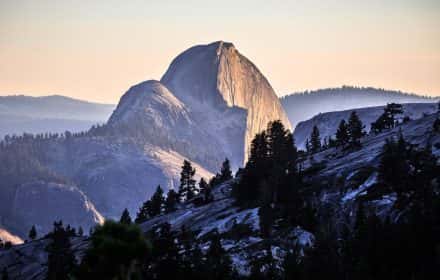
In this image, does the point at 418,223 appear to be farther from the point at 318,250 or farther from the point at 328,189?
the point at 328,189

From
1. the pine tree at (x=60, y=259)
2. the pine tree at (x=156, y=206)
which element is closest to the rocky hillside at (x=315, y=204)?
the pine tree at (x=60, y=259)

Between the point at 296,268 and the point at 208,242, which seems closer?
the point at 296,268

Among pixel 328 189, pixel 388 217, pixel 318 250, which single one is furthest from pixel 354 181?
pixel 318 250

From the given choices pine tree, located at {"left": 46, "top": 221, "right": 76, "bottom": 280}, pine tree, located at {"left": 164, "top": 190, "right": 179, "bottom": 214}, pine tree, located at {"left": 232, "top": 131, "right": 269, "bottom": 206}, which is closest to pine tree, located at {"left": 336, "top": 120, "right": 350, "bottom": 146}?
pine tree, located at {"left": 232, "top": 131, "right": 269, "bottom": 206}

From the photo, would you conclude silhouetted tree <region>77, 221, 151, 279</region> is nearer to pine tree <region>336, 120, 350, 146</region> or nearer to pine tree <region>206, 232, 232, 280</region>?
pine tree <region>206, 232, 232, 280</region>

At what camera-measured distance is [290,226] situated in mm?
132625

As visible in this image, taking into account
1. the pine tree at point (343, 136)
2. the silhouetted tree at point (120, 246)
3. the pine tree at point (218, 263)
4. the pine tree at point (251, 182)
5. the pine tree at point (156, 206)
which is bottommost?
the silhouetted tree at point (120, 246)

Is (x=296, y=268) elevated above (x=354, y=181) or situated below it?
below

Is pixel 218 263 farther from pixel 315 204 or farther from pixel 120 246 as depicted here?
pixel 120 246

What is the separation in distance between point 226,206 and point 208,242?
869 inches

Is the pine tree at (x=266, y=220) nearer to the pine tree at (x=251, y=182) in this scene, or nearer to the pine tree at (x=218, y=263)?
the pine tree at (x=218, y=263)

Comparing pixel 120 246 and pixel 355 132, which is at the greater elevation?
pixel 355 132

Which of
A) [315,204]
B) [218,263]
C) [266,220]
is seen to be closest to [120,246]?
[218,263]

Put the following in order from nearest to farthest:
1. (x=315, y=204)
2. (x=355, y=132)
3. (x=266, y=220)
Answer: (x=266, y=220), (x=315, y=204), (x=355, y=132)
